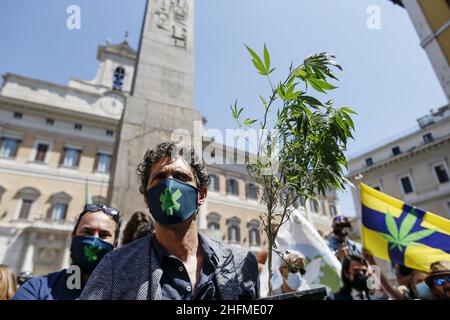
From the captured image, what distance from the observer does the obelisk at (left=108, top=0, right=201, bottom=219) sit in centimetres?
355

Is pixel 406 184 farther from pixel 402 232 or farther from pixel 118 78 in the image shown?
pixel 118 78

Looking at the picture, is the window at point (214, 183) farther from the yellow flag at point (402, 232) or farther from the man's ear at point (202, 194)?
the man's ear at point (202, 194)

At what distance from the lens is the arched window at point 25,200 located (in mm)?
19094

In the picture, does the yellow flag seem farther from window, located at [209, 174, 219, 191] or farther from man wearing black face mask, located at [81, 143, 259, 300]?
window, located at [209, 174, 219, 191]

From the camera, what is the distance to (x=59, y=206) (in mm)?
20234

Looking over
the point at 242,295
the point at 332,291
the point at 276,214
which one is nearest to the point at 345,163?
the point at 276,214

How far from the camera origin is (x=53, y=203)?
20.0 metres

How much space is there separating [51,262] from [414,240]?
2271 centimetres

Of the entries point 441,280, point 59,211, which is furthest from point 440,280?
point 59,211

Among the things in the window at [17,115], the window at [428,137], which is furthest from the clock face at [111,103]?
the window at [428,137]

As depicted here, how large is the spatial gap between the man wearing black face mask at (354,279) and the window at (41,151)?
79.0 ft

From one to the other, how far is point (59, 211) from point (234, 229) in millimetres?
13736

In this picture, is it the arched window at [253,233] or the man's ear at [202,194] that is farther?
the arched window at [253,233]
